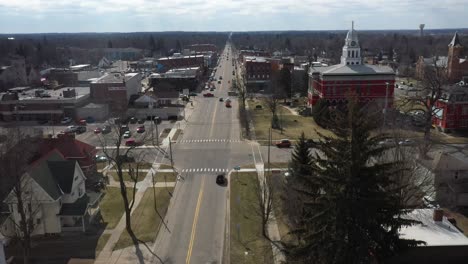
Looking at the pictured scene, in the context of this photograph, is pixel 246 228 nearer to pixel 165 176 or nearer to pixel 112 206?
pixel 112 206

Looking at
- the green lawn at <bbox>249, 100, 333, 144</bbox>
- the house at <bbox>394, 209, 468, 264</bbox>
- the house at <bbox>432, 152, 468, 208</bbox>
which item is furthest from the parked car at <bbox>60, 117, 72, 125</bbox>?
the house at <bbox>394, 209, 468, 264</bbox>

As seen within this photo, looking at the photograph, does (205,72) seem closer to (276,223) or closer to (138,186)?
(138,186)

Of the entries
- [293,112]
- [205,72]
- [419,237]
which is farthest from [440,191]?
[205,72]

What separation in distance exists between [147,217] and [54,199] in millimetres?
6945

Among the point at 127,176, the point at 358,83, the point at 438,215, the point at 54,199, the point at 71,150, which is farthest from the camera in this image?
the point at 358,83

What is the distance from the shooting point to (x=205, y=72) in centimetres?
13312

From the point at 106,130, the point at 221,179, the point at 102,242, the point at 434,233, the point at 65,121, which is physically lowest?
the point at 102,242

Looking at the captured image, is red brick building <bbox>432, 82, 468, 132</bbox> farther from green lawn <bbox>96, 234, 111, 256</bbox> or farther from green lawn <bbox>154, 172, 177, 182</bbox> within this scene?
green lawn <bbox>96, 234, 111, 256</bbox>

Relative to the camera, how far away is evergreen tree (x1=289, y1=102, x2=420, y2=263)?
51.8ft

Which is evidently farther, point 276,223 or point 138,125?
point 138,125

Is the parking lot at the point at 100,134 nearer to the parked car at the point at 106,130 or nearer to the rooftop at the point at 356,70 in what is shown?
the parked car at the point at 106,130

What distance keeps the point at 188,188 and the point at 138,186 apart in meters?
4.74

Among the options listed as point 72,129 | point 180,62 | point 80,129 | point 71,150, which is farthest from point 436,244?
point 180,62

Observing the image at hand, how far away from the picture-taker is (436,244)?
22469mm
